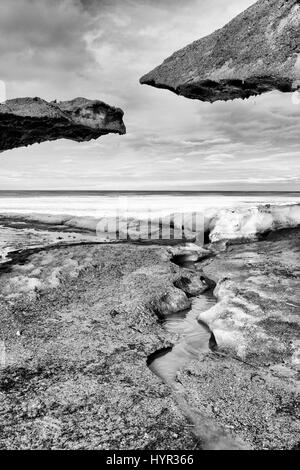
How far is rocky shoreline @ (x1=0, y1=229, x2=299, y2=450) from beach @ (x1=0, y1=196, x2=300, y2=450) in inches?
0.7

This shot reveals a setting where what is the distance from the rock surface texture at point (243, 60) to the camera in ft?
18.6

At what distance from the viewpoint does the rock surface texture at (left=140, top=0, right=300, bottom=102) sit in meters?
5.68

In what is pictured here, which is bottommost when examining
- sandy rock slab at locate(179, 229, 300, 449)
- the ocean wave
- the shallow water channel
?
the shallow water channel

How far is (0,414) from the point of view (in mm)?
3822

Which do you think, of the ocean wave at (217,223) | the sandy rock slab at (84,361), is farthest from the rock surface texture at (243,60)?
the ocean wave at (217,223)

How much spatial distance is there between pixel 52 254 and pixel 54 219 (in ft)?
43.6

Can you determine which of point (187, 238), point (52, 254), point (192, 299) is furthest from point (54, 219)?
point (192, 299)

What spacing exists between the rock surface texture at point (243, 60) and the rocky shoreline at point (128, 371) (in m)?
3.89

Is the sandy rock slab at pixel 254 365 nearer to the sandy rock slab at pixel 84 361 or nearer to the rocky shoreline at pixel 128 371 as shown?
the rocky shoreline at pixel 128 371

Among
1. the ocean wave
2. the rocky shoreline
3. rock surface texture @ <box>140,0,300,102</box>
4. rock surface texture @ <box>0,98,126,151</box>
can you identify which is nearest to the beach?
the rocky shoreline

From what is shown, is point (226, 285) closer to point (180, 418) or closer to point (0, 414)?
point (180, 418)

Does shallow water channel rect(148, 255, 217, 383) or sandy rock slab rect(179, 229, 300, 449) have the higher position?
sandy rock slab rect(179, 229, 300, 449)

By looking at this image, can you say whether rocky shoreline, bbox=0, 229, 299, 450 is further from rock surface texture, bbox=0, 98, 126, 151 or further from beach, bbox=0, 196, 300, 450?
rock surface texture, bbox=0, 98, 126, 151

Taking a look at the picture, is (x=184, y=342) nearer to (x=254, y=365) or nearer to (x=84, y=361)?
(x=254, y=365)
